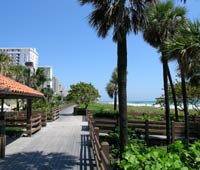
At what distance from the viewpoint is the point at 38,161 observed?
1005cm

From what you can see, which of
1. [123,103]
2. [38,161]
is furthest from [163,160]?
[38,161]

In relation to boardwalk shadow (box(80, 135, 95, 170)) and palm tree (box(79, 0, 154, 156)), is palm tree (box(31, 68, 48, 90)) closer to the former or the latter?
boardwalk shadow (box(80, 135, 95, 170))

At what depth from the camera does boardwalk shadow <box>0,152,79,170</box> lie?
30.3 feet

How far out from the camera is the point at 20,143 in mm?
14070

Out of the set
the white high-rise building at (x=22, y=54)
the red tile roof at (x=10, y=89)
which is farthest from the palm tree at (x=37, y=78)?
the white high-rise building at (x=22, y=54)

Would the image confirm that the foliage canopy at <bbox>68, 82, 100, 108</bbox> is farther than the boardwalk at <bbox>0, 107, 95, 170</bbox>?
Yes

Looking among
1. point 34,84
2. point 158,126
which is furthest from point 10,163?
point 34,84

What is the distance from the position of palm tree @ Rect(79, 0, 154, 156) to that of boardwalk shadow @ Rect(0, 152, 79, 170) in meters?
2.05

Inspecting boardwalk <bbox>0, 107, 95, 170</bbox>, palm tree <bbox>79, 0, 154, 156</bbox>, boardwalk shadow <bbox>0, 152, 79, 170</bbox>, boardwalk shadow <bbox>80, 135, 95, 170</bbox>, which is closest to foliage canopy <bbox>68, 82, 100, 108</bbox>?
boardwalk <bbox>0, 107, 95, 170</bbox>

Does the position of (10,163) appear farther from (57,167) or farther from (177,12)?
(177,12)

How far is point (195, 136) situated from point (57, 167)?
10295 mm

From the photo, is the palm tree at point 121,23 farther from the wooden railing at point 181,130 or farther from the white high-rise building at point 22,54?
the white high-rise building at point 22,54

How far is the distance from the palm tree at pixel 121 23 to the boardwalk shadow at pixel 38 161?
2.05 meters

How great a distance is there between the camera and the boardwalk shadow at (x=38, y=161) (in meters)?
9.23
